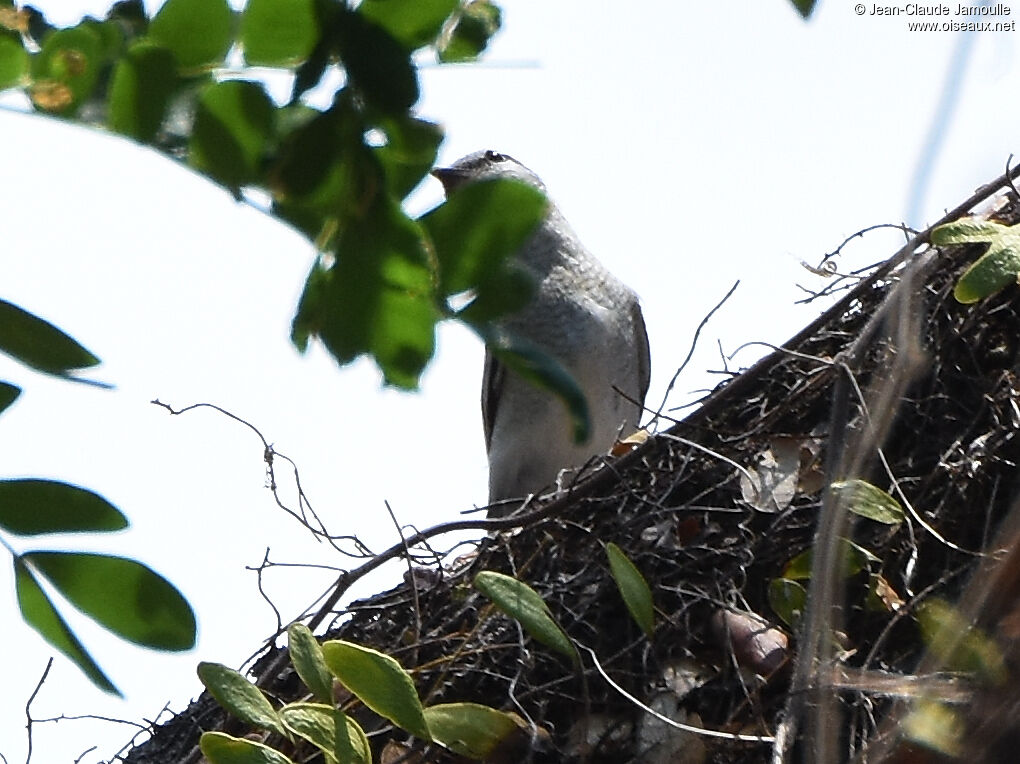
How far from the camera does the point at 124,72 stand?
0.56 m

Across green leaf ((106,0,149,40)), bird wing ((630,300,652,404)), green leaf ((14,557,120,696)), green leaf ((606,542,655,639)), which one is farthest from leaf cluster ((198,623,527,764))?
bird wing ((630,300,652,404))

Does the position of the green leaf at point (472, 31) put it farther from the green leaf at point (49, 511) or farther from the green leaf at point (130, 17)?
the green leaf at point (49, 511)

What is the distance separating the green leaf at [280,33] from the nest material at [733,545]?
95 cm

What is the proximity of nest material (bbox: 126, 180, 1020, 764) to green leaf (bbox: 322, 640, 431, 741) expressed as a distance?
0.68ft

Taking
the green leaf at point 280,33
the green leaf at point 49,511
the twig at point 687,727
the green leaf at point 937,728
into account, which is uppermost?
the green leaf at point 280,33

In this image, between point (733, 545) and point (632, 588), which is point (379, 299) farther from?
point (733, 545)

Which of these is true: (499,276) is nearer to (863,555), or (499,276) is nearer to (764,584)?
(863,555)

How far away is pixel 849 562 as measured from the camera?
1569mm

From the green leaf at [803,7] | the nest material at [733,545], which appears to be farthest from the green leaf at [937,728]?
the nest material at [733,545]

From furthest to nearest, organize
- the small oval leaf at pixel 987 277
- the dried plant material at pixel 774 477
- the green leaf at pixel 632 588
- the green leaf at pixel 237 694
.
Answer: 1. the dried plant material at pixel 774 477
2. the small oval leaf at pixel 987 277
3. the green leaf at pixel 632 588
4. the green leaf at pixel 237 694

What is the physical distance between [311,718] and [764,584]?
614 mm

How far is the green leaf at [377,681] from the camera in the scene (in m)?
1.47

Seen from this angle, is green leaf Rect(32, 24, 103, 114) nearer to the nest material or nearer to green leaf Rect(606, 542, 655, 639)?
the nest material

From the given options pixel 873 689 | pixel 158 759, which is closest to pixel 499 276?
pixel 873 689
